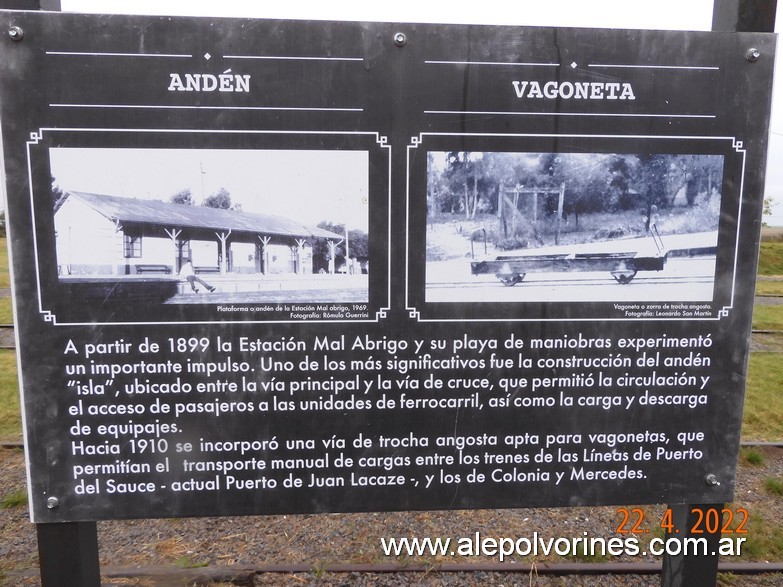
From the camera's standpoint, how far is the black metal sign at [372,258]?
2191 millimetres

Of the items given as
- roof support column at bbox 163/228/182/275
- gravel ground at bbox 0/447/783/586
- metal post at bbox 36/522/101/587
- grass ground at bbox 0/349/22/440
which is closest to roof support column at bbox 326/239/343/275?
roof support column at bbox 163/228/182/275

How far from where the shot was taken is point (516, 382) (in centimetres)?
243

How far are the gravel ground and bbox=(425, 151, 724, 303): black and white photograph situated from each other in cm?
220

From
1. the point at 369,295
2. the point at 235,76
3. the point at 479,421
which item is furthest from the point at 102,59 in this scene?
the point at 479,421

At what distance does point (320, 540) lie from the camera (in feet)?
12.9

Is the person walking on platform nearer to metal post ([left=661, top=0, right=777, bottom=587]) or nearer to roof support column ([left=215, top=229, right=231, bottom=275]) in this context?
roof support column ([left=215, top=229, right=231, bottom=275])

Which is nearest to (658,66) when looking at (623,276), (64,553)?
(623,276)

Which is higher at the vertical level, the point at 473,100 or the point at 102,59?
the point at 102,59

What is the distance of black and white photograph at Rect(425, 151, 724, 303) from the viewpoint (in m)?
2.30

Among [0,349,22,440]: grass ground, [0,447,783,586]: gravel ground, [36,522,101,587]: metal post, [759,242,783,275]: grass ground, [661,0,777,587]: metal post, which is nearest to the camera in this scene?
[36,522,101,587]: metal post

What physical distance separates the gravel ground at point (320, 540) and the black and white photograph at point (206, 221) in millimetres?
2238

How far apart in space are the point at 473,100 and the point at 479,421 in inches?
58.6

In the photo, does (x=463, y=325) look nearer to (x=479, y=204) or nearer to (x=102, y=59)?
(x=479, y=204)

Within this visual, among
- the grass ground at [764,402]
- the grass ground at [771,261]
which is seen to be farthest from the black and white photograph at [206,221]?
the grass ground at [771,261]
